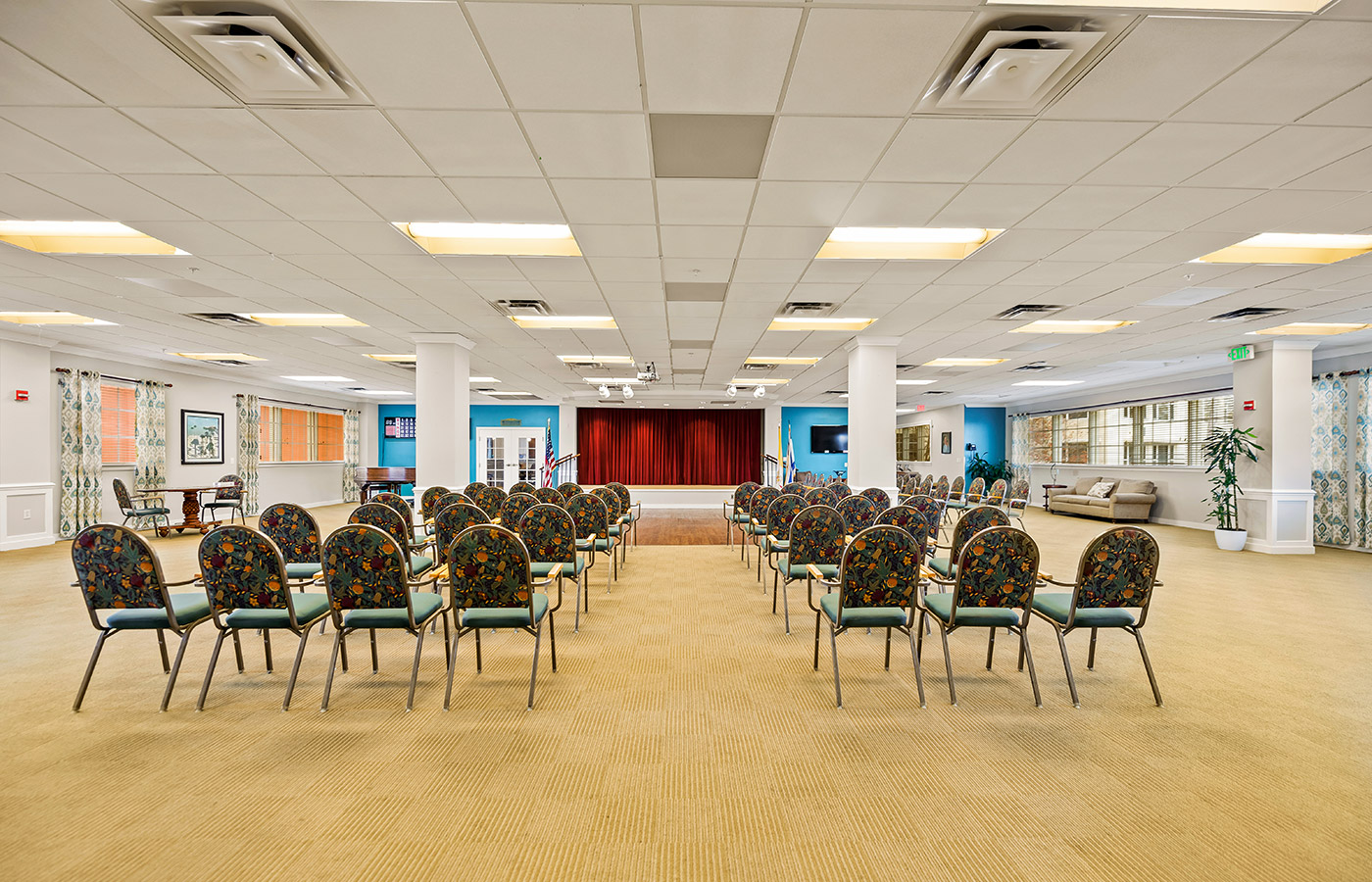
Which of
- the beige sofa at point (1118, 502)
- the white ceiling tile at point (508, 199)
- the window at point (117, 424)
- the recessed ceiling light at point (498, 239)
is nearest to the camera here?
the white ceiling tile at point (508, 199)

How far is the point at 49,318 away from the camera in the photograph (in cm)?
737

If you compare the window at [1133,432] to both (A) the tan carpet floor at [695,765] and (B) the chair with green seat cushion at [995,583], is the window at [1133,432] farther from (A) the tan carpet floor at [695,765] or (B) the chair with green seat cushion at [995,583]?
(B) the chair with green seat cushion at [995,583]

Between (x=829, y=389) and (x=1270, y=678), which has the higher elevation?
(x=829, y=389)

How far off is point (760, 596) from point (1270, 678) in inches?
138

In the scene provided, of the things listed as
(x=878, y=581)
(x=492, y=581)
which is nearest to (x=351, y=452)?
(x=492, y=581)

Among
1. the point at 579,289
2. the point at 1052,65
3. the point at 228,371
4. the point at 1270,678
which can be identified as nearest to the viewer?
the point at 1052,65

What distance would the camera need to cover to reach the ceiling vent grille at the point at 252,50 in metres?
2.10

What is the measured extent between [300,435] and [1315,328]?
64.3 feet

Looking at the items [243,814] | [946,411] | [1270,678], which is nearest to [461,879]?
[243,814]

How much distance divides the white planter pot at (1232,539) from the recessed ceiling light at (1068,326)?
12.8 ft

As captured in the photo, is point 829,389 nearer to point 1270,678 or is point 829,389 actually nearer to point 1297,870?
point 1270,678

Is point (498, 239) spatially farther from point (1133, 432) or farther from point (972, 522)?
point (1133, 432)

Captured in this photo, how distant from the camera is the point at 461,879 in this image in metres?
1.92

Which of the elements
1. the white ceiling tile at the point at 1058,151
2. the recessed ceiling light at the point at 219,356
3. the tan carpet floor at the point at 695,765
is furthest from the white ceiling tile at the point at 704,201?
the recessed ceiling light at the point at 219,356
